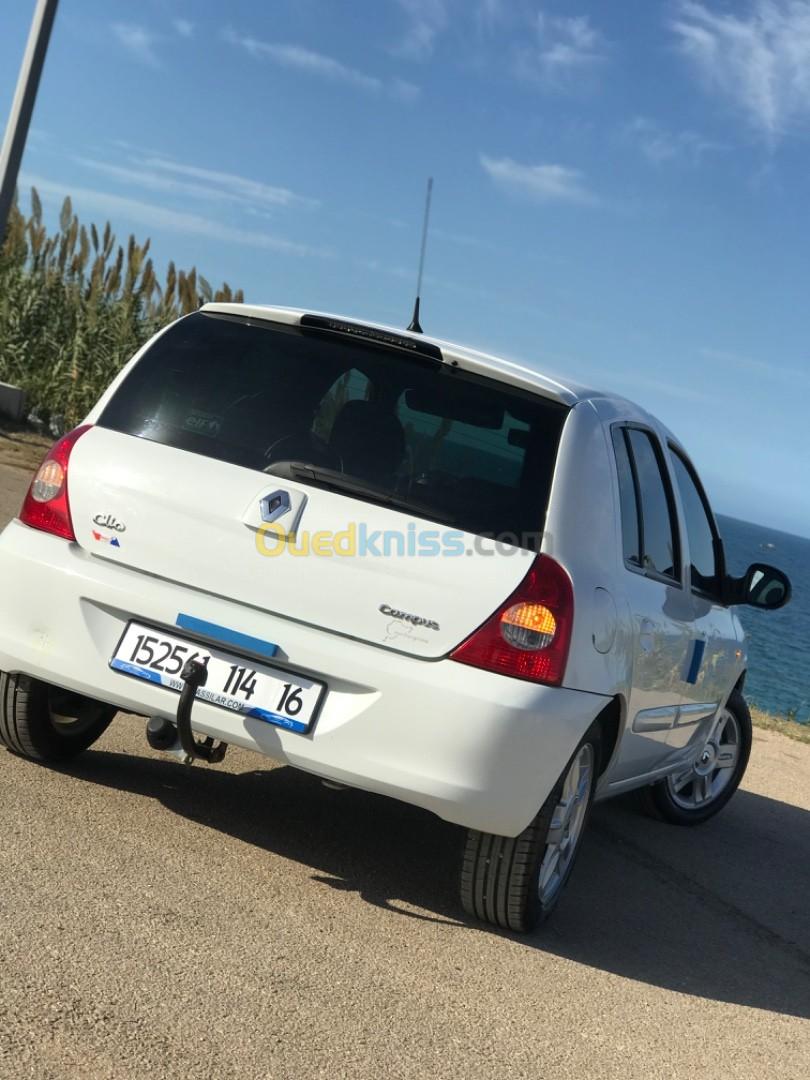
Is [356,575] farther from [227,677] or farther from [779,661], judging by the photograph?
[779,661]

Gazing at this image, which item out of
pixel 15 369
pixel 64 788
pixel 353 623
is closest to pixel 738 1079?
pixel 353 623

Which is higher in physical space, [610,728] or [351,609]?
[351,609]

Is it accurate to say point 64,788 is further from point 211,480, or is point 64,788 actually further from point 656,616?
point 656,616

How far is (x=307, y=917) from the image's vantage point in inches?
166

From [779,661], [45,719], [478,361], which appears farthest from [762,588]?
[779,661]

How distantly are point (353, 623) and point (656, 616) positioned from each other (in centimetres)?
147

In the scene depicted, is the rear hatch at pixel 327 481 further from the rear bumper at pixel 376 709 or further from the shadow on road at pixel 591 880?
the shadow on road at pixel 591 880

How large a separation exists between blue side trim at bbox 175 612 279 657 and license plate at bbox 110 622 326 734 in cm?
6

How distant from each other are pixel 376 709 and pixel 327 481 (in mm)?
724

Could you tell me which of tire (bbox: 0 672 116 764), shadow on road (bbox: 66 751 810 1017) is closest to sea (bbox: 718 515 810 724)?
shadow on road (bbox: 66 751 810 1017)

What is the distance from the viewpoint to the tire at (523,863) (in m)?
4.39

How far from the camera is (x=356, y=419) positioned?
4.52 m

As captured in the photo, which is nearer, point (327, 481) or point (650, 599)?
point (327, 481)

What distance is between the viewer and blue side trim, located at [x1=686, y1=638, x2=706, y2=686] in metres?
5.92
